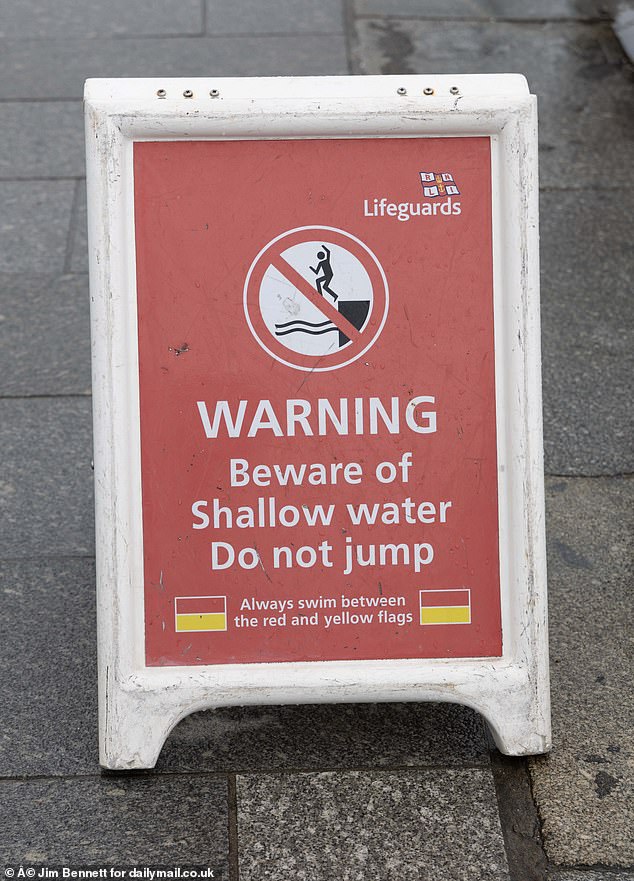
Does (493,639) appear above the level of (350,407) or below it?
below

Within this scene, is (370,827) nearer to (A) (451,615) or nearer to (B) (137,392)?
(A) (451,615)

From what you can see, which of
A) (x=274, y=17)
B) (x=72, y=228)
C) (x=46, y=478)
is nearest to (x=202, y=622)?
(x=46, y=478)

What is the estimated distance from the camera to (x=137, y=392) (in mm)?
2818

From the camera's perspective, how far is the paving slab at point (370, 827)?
2.67 metres

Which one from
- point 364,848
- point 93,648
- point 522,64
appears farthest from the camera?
point 522,64

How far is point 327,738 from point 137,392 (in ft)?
3.37

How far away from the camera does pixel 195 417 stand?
283cm

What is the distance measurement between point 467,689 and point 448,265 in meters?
1.02

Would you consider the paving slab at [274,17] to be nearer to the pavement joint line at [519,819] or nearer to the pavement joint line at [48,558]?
the pavement joint line at [48,558]

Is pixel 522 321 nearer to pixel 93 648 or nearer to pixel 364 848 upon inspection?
pixel 364 848

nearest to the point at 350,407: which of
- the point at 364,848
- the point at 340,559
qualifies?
the point at 340,559

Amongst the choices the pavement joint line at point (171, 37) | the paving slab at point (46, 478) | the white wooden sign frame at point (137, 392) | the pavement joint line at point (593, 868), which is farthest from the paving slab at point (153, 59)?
the pavement joint line at point (593, 868)

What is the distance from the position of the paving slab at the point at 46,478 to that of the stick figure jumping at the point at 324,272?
1390 millimetres

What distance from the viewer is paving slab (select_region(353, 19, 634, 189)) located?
6215mm
